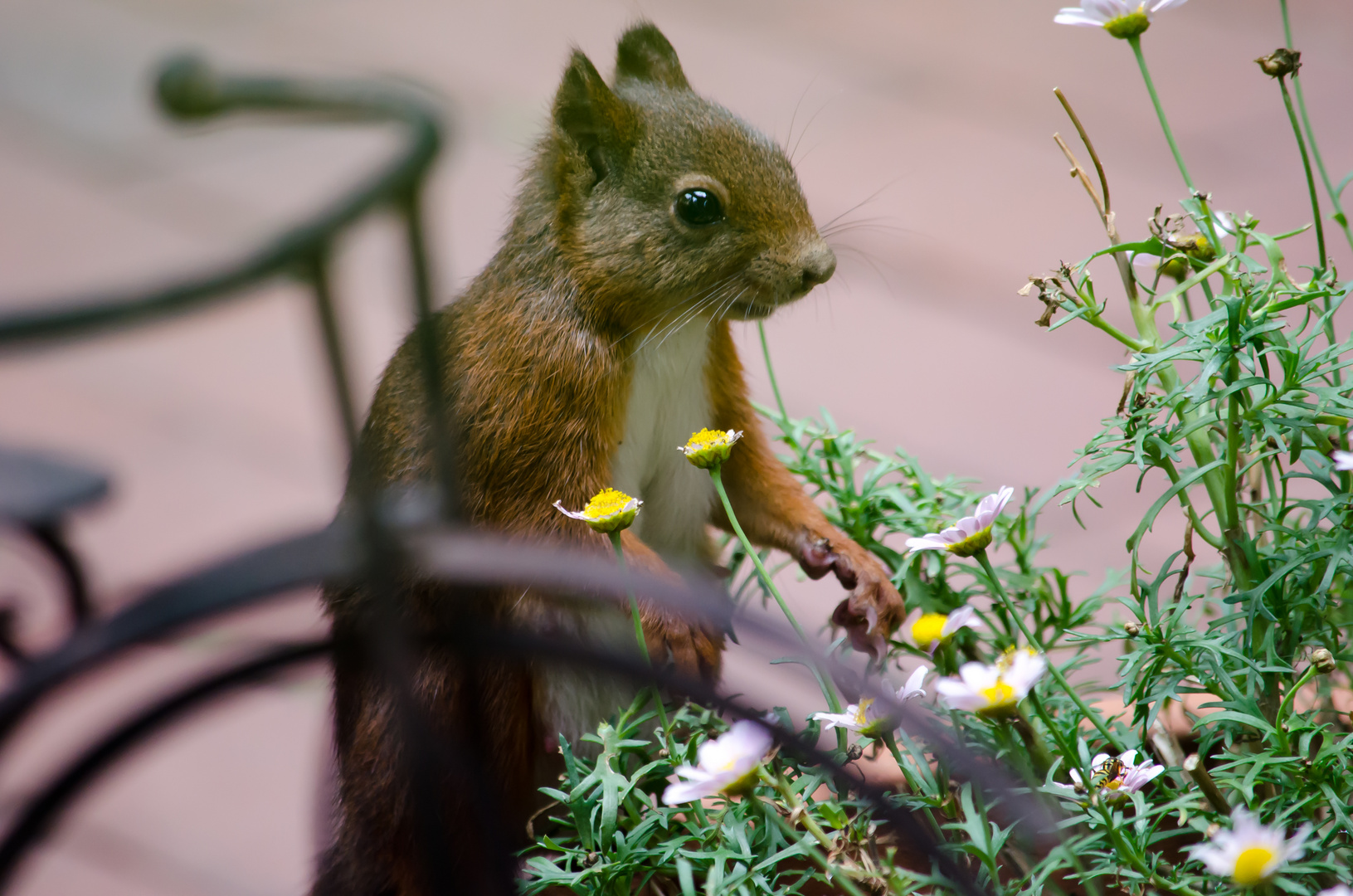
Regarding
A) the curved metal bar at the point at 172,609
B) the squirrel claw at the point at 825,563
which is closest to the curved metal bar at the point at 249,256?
the curved metal bar at the point at 172,609

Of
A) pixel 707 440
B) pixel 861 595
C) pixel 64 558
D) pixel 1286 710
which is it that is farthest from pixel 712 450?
pixel 64 558

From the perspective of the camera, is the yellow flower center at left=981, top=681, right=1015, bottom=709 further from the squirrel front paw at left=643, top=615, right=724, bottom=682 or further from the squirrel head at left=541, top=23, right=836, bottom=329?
the squirrel head at left=541, top=23, right=836, bottom=329

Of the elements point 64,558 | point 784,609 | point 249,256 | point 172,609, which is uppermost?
point 249,256

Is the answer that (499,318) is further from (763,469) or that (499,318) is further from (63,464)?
(63,464)

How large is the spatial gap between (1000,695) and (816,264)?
1.41 ft

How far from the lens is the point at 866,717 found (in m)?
0.67

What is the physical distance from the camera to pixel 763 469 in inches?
40.8

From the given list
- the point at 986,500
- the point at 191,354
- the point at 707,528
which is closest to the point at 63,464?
the point at 707,528

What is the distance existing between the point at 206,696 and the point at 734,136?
599 mm

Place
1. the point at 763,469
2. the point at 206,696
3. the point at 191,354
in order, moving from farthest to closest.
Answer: the point at 191,354
the point at 763,469
the point at 206,696

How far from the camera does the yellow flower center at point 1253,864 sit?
489mm

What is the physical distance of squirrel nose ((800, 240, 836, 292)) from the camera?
92cm

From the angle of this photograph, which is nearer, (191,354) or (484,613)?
(484,613)

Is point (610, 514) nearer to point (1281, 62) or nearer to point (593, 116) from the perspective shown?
point (593, 116)
